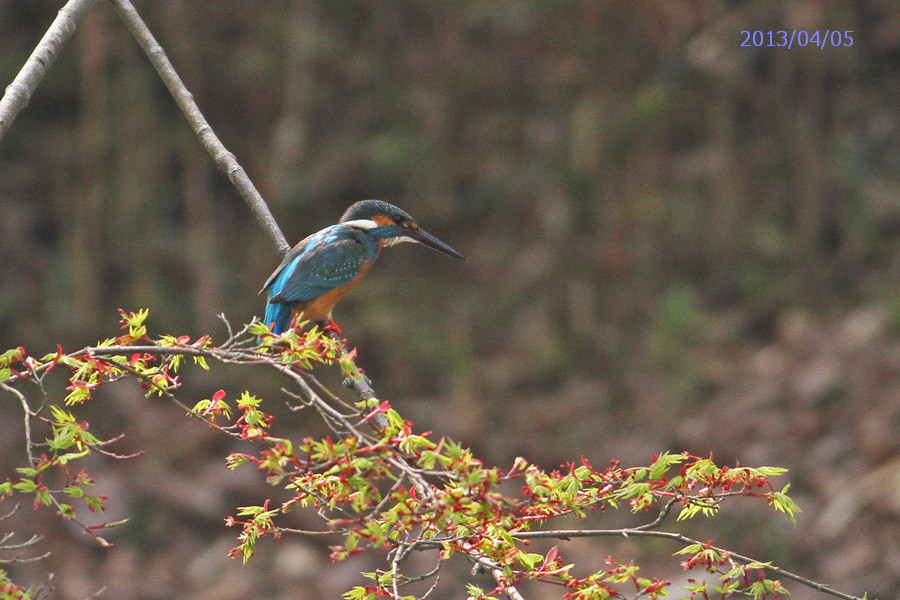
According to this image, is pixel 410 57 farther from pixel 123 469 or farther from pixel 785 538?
pixel 785 538

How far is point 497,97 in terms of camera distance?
7.82 m

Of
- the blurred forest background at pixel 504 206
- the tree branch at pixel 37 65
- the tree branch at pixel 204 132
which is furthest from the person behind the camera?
the blurred forest background at pixel 504 206

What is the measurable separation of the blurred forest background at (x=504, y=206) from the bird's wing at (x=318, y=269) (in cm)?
317

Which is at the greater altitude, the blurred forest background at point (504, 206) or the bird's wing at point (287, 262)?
the blurred forest background at point (504, 206)

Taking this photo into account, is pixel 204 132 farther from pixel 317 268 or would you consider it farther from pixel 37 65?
pixel 317 268

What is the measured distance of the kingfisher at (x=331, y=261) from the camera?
9.66 ft

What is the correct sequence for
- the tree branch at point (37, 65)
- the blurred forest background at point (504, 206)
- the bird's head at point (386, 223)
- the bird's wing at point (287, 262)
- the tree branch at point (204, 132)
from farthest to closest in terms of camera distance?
Answer: the blurred forest background at point (504, 206), the bird's head at point (386, 223), the bird's wing at point (287, 262), the tree branch at point (204, 132), the tree branch at point (37, 65)

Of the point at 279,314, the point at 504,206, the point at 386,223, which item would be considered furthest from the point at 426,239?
the point at 504,206

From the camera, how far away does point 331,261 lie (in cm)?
307

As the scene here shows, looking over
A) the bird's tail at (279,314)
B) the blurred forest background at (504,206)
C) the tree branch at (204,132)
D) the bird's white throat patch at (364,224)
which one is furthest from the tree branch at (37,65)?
the blurred forest background at (504,206)

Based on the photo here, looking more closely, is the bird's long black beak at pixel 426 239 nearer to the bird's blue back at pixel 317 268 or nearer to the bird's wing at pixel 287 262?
the bird's blue back at pixel 317 268

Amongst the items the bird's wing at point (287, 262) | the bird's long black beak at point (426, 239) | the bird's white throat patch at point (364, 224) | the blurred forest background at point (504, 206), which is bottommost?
the bird's wing at point (287, 262)

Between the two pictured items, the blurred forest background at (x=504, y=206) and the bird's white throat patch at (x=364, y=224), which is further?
the blurred forest background at (x=504, y=206)

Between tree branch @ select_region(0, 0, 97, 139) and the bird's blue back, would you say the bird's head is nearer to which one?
the bird's blue back
